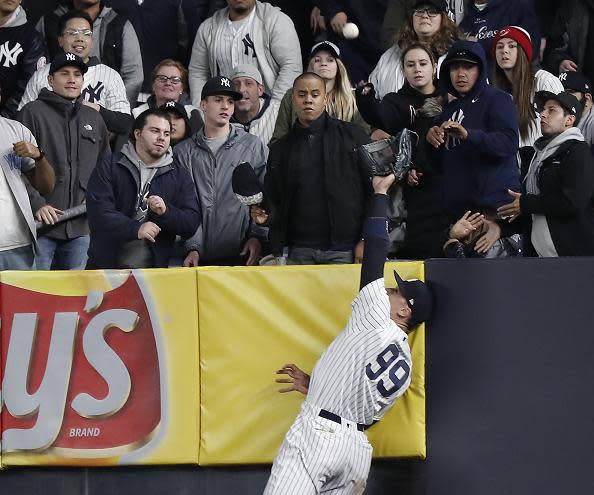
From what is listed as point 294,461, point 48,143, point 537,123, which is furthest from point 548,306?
point 48,143

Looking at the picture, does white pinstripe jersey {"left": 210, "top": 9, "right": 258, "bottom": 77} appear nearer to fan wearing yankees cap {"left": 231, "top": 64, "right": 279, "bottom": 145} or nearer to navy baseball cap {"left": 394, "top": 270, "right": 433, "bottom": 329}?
fan wearing yankees cap {"left": 231, "top": 64, "right": 279, "bottom": 145}

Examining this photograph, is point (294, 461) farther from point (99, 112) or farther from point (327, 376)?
point (99, 112)

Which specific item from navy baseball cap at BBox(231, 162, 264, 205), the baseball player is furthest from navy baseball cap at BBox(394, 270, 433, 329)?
navy baseball cap at BBox(231, 162, 264, 205)

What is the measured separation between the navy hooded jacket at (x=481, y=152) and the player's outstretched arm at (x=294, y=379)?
167cm

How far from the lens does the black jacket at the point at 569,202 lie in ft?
25.0

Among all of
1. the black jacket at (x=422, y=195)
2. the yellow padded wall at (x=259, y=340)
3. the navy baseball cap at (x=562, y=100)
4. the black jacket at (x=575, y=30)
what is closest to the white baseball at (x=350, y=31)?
the black jacket at (x=575, y=30)

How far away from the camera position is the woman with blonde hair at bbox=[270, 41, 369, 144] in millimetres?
9531

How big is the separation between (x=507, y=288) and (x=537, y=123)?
2.86 meters

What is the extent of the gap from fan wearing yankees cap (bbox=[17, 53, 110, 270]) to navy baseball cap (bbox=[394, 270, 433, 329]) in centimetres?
294

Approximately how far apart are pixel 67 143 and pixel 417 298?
3.53m

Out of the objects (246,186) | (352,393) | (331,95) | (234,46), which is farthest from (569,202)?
(234,46)

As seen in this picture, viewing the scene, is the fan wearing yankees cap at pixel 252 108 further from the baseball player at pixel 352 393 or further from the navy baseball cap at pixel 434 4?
the baseball player at pixel 352 393

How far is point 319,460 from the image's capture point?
6.69 meters

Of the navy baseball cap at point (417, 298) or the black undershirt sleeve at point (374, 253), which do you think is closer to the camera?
the black undershirt sleeve at point (374, 253)
